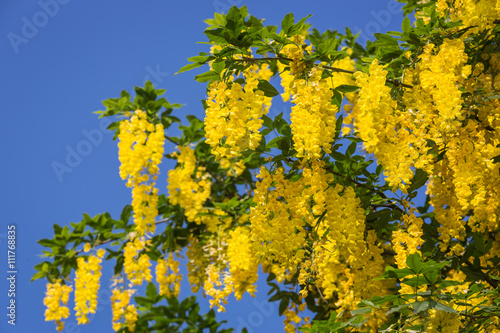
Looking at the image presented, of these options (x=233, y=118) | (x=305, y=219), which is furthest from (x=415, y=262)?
(x=233, y=118)

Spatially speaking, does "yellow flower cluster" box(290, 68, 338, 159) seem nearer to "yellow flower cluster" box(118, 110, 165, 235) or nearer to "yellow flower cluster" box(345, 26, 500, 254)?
"yellow flower cluster" box(345, 26, 500, 254)

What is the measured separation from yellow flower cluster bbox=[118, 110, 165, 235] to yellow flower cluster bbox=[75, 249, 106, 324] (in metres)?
0.48

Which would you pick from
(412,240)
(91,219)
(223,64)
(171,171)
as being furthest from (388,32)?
(91,219)

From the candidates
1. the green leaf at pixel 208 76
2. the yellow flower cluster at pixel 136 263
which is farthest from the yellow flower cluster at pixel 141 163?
the green leaf at pixel 208 76

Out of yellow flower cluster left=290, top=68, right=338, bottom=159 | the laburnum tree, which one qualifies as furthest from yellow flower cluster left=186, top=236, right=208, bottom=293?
yellow flower cluster left=290, top=68, right=338, bottom=159

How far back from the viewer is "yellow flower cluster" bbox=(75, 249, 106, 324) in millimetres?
3426

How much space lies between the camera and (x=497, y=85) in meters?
2.20

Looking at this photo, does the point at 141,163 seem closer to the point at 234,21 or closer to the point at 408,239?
the point at 234,21

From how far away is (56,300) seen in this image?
3.60m

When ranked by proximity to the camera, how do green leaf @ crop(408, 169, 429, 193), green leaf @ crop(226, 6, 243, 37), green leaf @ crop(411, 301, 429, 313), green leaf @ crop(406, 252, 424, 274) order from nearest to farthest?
green leaf @ crop(411, 301, 429, 313) < green leaf @ crop(406, 252, 424, 274) < green leaf @ crop(226, 6, 243, 37) < green leaf @ crop(408, 169, 429, 193)

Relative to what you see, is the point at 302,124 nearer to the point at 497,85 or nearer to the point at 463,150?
the point at 463,150

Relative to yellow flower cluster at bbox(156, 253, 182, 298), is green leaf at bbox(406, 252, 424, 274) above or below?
below

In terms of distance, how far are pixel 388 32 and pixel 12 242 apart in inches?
118

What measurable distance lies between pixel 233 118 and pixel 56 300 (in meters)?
2.26
